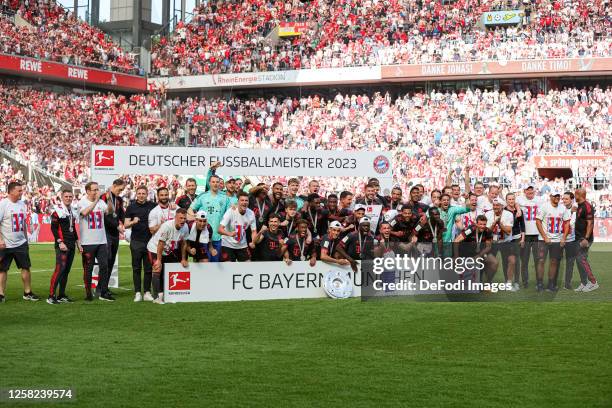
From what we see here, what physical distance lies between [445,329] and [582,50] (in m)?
33.7

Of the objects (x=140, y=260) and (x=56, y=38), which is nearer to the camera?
(x=140, y=260)

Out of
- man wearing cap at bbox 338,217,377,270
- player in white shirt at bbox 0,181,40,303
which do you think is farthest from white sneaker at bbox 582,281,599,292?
player in white shirt at bbox 0,181,40,303

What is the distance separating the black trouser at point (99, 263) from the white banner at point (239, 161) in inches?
81.6

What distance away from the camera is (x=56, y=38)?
47.0 m

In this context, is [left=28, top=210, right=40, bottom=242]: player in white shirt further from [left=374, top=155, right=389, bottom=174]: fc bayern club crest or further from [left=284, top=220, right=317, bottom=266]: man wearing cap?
[left=284, top=220, right=317, bottom=266]: man wearing cap

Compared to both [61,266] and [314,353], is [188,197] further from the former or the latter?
[314,353]

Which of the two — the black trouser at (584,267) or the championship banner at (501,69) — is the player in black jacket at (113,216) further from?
the championship banner at (501,69)

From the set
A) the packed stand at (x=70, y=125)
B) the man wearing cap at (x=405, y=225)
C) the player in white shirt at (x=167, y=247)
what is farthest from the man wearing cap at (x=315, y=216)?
the packed stand at (x=70, y=125)

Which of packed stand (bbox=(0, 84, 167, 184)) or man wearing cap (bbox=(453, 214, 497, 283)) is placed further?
packed stand (bbox=(0, 84, 167, 184))

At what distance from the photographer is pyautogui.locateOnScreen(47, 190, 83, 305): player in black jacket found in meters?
13.3

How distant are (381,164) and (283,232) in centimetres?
381

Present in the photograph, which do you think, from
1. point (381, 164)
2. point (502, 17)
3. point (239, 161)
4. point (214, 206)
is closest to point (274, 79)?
point (502, 17)

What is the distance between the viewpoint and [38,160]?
38.3 meters

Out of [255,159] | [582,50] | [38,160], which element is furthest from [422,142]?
[255,159]
